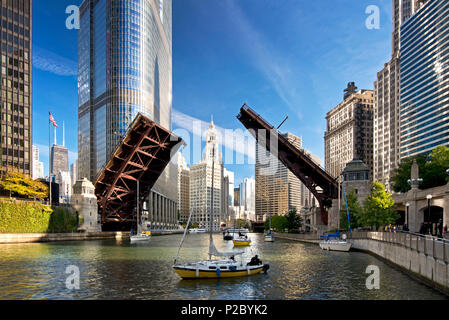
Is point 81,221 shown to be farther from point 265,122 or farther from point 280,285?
point 280,285

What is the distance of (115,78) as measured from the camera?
354 feet

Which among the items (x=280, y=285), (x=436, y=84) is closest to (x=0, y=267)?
(x=280, y=285)

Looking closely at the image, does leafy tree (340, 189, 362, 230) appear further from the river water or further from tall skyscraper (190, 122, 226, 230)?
tall skyscraper (190, 122, 226, 230)

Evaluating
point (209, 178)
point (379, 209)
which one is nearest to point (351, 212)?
point (379, 209)

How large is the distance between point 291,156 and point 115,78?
227 feet

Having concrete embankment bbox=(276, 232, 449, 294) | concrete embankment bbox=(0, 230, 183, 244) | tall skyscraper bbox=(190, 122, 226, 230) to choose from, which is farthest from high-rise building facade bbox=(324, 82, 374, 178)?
concrete embankment bbox=(276, 232, 449, 294)

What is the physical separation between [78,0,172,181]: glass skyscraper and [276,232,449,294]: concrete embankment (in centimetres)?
8012

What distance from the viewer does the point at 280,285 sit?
68.9 ft

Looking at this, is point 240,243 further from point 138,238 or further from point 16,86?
point 16,86

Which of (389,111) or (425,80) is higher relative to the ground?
(425,80)

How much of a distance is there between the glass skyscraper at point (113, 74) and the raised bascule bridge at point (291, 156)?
54497mm

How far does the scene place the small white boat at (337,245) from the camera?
43.2 meters

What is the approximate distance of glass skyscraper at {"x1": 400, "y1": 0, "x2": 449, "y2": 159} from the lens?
10831 cm

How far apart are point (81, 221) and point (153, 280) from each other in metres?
49.9
